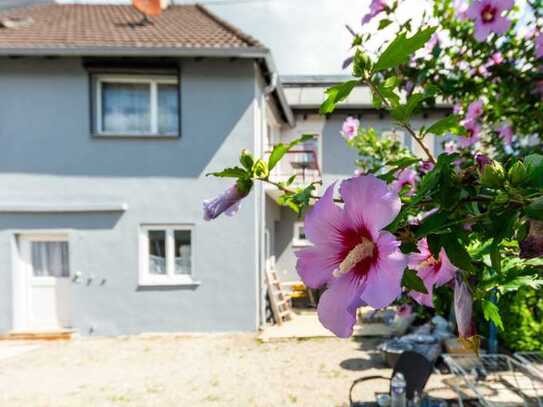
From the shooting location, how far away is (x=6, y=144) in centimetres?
788

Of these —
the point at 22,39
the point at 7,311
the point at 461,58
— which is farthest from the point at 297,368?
the point at 22,39

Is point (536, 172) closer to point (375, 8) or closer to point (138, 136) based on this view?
point (375, 8)

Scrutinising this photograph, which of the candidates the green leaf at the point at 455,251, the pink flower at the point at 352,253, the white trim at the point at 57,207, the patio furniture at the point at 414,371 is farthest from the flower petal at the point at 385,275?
the white trim at the point at 57,207

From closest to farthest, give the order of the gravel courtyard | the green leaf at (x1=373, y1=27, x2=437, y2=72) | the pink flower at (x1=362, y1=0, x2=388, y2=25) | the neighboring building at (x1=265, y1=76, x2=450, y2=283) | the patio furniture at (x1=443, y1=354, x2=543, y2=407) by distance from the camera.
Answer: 1. the green leaf at (x1=373, y1=27, x2=437, y2=72)
2. the pink flower at (x1=362, y1=0, x2=388, y2=25)
3. the patio furniture at (x1=443, y1=354, x2=543, y2=407)
4. the gravel courtyard
5. the neighboring building at (x1=265, y1=76, x2=450, y2=283)

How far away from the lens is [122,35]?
8.41m

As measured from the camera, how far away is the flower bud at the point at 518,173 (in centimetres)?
57

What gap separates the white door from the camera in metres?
7.95

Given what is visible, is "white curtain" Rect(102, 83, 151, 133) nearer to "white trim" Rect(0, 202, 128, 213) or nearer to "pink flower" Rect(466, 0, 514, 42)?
"white trim" Rect(0, 202, 128, 213)

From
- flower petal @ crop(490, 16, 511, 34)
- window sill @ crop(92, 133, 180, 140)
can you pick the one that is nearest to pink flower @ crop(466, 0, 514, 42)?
flower petal @ crop(490, 16, 511, 34)

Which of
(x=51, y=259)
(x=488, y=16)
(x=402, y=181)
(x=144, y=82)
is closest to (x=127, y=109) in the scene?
(x=144, y=82)

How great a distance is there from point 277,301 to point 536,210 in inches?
335

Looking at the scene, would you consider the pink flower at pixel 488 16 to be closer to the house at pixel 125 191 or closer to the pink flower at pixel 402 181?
the pink flower at pixel 402 181

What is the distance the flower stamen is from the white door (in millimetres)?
8588

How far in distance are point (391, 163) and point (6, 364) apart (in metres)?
7.53
